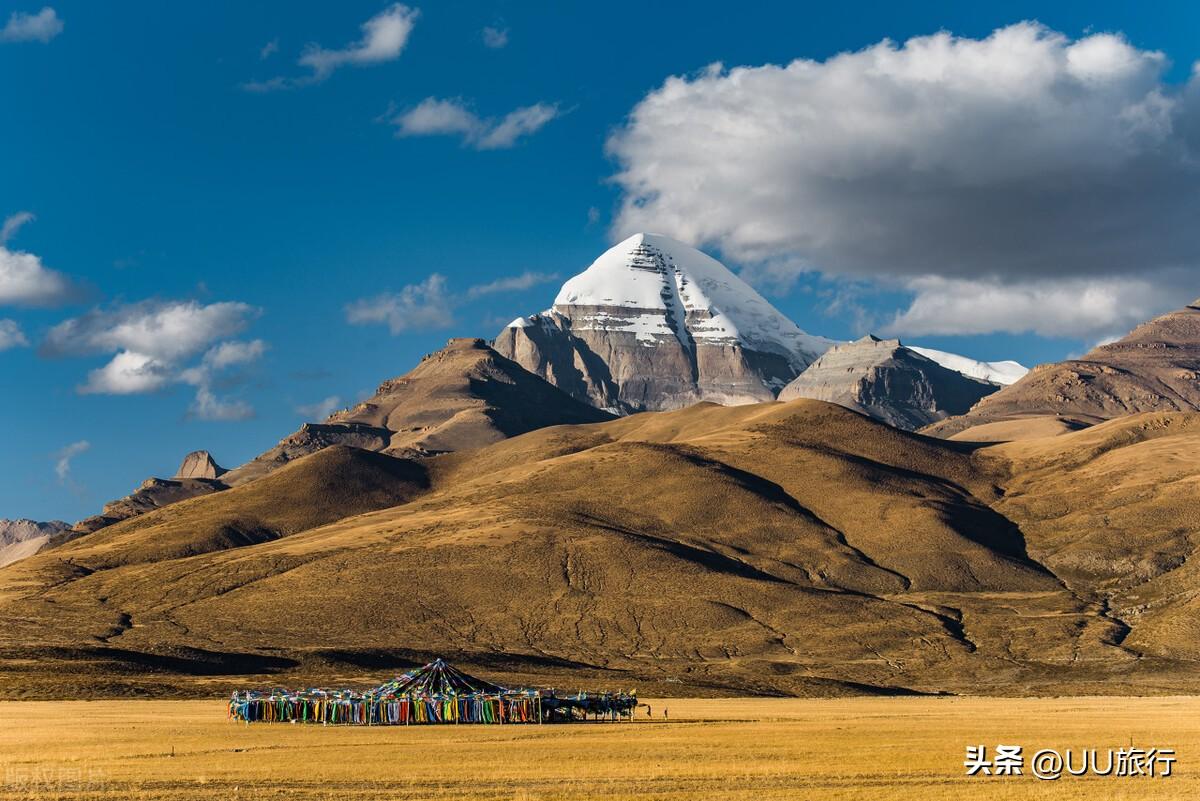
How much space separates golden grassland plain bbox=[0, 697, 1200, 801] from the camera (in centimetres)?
5256

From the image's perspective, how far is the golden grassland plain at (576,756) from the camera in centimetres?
5256

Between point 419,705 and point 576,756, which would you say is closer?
point 576,756

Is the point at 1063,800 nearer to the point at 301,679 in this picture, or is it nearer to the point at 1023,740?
the point at 1023,740

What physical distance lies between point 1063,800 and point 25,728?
6472 cm

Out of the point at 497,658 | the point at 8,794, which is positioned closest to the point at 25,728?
the point at 8,794

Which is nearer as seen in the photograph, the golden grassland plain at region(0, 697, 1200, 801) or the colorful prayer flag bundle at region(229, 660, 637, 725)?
the golden grassland plain at region(0, 697, 1200, 801)

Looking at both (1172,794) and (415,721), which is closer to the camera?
(1172,794)

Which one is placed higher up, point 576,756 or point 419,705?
point 419,705

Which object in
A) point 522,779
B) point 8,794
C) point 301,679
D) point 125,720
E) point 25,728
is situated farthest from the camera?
point 301,679

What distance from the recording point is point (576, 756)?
68500mm

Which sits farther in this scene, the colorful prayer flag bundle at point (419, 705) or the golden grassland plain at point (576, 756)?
→ the colorful prayer flag bundle at point (419, 705)

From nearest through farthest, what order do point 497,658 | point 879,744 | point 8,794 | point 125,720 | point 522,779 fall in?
point 8,794
point 522,779
point 879,744
point 125,720
point 497,658

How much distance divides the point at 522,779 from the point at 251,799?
11715 millimetres

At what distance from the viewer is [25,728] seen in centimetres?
8612
